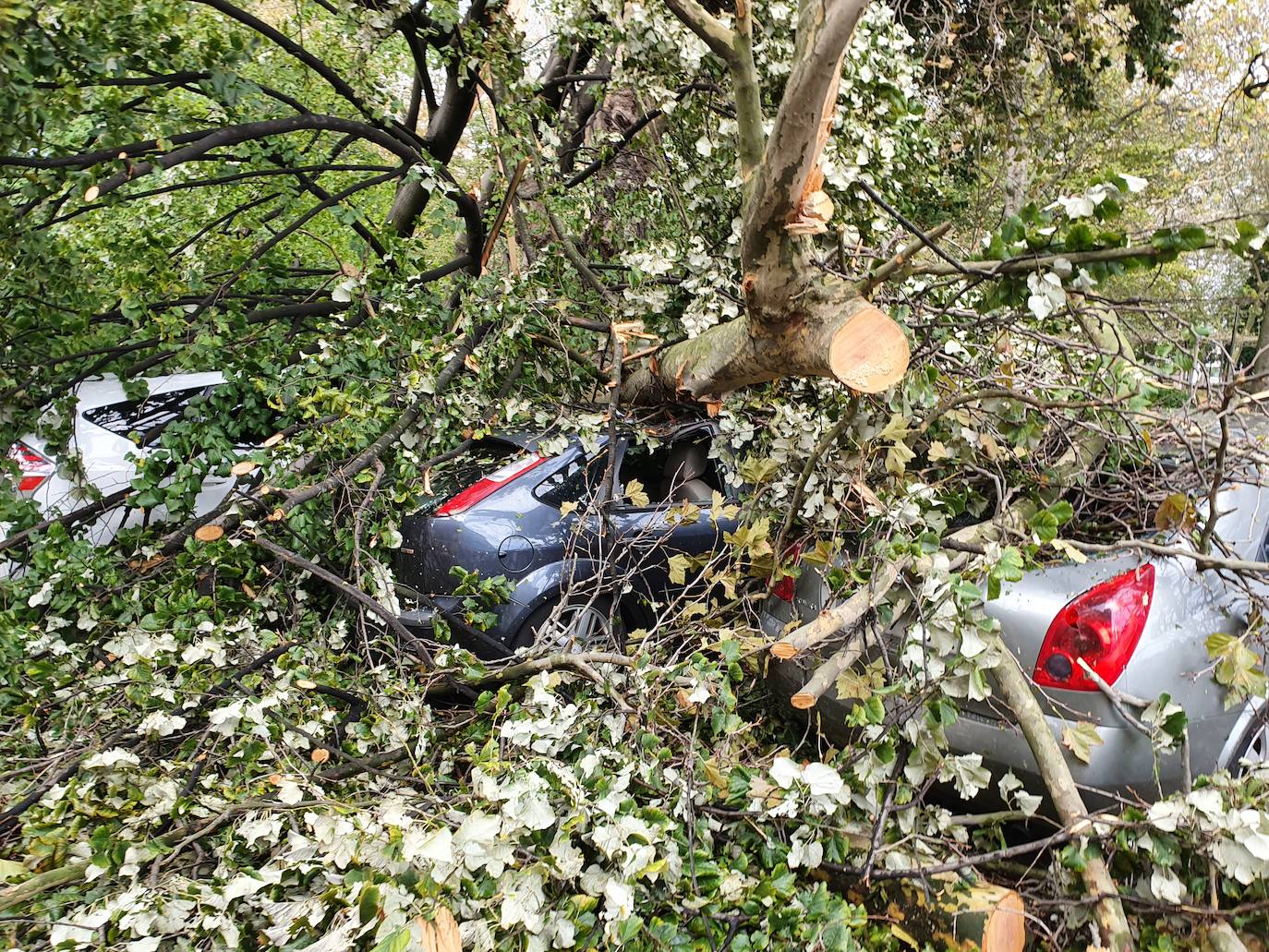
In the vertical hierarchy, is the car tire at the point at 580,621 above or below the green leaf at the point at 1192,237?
below

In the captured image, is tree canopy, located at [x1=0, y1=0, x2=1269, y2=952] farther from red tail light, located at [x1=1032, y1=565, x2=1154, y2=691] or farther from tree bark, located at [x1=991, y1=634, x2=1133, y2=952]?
red tail light, located at [x1=1032, y1=565, x2=1154, y2=691]

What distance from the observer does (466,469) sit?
162 inches

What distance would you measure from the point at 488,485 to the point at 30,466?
2628 millimetres

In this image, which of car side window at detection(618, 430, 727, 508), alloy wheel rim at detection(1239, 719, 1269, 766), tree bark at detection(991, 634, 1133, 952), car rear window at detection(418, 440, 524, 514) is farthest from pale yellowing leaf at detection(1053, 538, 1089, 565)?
car rear window at detection(418, 440, 524, 514)

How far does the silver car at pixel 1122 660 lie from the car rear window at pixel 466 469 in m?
2.46

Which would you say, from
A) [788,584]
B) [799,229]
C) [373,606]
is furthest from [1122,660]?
[373,606]

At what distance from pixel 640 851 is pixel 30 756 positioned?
2358mm

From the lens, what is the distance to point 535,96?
16.4ft

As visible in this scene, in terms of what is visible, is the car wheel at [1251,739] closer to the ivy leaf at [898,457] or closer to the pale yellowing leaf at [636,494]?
the ivy leaf at [898,457]

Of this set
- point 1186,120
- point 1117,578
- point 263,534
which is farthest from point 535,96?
point 1186,120

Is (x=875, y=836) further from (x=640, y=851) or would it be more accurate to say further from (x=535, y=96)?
(x=535, y=96)

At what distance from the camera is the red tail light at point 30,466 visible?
382 centimetres

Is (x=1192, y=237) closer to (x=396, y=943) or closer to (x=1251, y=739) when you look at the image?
(x=1251, y=739)

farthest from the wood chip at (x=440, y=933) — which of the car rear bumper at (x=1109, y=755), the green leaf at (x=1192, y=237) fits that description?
the green leaf at (x=1192, y=237)
